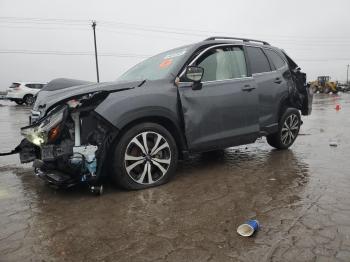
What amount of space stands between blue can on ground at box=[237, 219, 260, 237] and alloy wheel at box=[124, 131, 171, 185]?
142 cm

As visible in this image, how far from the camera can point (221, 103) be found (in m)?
4.36

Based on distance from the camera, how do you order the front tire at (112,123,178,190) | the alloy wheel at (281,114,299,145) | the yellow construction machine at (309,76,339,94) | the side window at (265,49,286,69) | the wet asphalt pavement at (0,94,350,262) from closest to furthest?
the wet asphalt pavement at (0,94,350,262) < the front tire at (112,123,178,190) < the side window at (265,49,286,69) < the alloy wheel at (281,114,299,145) < the yellow construction machine at (309,76,339,94)

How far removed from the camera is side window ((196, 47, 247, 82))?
4430 millimetres

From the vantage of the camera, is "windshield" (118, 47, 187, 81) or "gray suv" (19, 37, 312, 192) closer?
"gray suv" (19, 37, 312, 192)

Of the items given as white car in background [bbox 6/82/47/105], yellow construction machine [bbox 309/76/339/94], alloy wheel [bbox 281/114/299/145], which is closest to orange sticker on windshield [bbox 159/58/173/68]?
alloy wheel [bbox 281/114/299/145]

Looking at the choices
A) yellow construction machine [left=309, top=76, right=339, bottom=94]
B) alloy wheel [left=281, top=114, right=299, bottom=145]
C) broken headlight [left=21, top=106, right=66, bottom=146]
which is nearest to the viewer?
broken headlight [left=21, top=106, right=66, bottom=146]

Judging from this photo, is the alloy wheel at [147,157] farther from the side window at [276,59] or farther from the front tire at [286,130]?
the side window at [276,59]

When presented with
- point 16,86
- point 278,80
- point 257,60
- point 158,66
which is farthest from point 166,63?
point 16,86

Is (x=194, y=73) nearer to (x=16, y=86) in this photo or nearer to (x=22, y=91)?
(x=22, y=91)

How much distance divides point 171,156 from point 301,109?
3.39 metres

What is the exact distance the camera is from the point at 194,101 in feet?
13.5

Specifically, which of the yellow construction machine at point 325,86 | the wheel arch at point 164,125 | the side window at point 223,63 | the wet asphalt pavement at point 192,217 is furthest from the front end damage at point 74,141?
the yellow construction machine at point 325,86

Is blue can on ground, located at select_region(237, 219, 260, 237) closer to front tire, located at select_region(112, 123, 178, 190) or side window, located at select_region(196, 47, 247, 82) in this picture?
front tire, located at select_region(112, 123, 178, 190)

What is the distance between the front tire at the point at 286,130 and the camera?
5.60m
